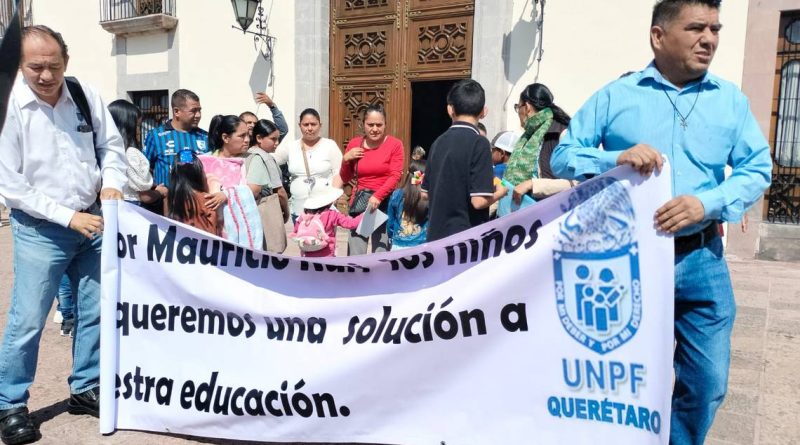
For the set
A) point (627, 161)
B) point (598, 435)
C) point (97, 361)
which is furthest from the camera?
point (97, 361)

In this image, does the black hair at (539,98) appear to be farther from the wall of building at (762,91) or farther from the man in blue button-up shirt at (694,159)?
the wall of building at (762,91)

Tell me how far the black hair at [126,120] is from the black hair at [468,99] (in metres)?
2.54

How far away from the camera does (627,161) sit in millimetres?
2215

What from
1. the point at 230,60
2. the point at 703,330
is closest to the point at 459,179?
the point at 703,330

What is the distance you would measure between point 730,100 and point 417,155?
20.8ft

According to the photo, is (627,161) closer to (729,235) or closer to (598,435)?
(598,435)

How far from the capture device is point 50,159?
290 cm

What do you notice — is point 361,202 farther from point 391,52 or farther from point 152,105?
point 152,105

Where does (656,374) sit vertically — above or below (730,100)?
below

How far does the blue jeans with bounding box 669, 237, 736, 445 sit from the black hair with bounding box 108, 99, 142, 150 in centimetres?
394

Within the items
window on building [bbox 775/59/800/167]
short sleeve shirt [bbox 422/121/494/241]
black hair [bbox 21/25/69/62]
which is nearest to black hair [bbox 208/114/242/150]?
black hair [bbox 21/25/69/62]

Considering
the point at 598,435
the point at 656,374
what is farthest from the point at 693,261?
the point at 598,435

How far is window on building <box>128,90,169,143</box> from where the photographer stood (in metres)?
12.6

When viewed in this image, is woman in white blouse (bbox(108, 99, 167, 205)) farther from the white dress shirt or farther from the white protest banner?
the white protest banner
